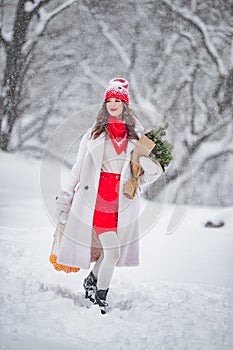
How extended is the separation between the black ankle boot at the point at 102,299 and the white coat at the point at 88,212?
0.31 feet

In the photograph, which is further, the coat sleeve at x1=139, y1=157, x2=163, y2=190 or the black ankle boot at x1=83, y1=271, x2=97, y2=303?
the black ankle boot at x1=83, y1=271, x2=97, y2=303

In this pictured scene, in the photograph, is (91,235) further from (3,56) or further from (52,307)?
(3,56)

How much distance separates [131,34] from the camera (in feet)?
6.19

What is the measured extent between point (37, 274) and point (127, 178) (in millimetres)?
480

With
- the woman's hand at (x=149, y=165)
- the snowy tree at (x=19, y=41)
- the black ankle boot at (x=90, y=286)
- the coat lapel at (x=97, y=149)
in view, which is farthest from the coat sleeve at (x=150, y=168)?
the snowy tree at (x=19, y=41)

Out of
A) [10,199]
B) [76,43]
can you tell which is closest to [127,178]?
[10,199]

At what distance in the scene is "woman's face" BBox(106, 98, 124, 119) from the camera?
133 centimetres

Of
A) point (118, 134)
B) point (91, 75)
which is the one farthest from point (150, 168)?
point (91, 75)

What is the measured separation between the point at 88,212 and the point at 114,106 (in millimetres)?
310

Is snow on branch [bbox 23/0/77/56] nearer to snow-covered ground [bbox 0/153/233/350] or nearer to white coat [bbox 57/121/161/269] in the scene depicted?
snow-covered ground [bbox 0/153/233/350]

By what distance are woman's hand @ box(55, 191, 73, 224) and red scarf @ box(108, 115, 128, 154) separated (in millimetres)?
192

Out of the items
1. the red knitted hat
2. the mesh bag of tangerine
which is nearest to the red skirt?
the mesh bag of tangerine

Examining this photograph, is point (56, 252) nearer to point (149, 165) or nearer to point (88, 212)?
point (88, 212)

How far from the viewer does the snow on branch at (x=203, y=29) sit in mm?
1800
